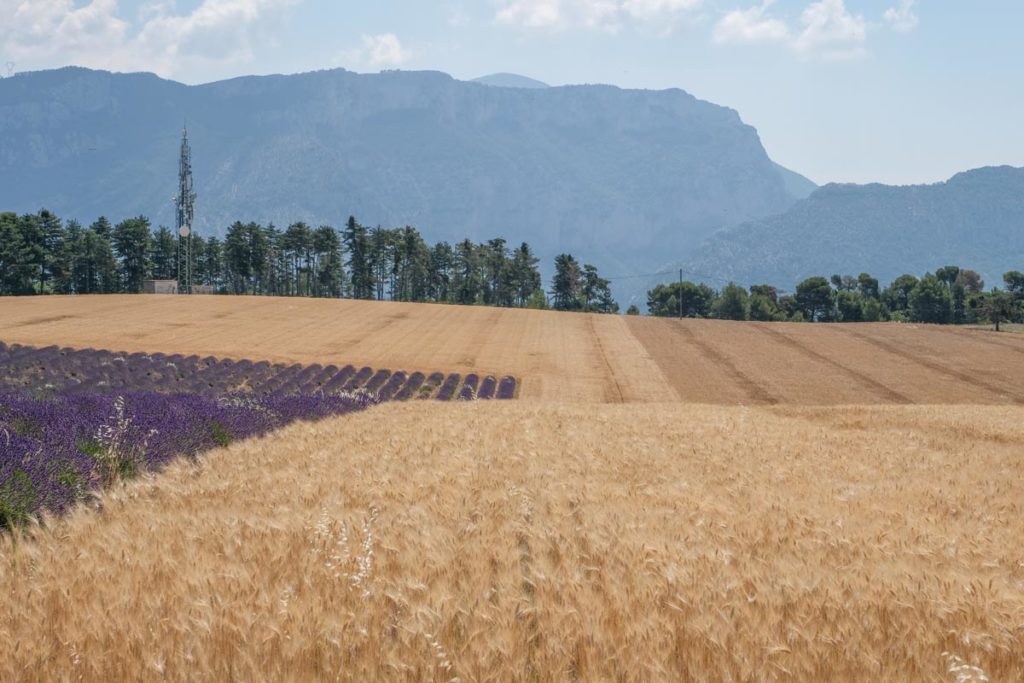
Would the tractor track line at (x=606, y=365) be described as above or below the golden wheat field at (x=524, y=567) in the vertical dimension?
below

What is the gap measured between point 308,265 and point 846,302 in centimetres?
12202

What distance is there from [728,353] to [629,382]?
2108cm

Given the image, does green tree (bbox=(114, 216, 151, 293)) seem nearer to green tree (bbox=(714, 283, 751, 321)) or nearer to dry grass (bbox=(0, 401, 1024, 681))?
green tree (bbox=(714, 283, 751, 321))

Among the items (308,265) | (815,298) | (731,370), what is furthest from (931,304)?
(308,265)

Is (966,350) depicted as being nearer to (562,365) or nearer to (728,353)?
(728,353)

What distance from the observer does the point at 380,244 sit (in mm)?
163875

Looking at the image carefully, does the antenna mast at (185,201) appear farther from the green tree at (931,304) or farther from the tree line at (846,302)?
the green tree at (931,304)

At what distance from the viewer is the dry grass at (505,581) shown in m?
4.10

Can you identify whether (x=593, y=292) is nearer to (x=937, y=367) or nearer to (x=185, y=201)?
(x=185, y=201)

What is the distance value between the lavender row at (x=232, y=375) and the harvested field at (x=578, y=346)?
14.1 feet

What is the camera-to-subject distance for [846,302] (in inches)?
6821

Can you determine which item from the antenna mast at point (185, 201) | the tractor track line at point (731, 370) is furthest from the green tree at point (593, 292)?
the tractor track line at point (731, 370)

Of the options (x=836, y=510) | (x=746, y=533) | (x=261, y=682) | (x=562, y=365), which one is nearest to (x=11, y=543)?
(x=261, y=682)

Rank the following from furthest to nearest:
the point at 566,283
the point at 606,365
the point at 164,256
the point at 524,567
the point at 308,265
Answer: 1. the point at 308,265
2. the point at 566,283
3. the point at 164,256
4. the point at 606,365
5. the point at 524,567
